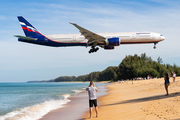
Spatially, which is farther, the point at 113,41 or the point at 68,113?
the point at 113,41

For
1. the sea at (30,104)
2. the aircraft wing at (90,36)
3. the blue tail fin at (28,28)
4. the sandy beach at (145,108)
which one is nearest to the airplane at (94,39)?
the aircraft wing at (90,36)

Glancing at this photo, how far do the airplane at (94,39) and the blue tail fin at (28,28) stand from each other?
1464 mm

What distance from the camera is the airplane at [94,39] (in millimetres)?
32031

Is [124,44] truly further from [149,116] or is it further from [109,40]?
[149,116]

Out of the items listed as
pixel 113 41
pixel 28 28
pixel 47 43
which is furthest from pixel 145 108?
pixel 28 28

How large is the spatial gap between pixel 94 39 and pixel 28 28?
1431 centimetres

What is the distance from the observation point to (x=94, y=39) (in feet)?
107

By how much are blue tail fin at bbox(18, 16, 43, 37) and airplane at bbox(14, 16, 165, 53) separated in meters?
1.46

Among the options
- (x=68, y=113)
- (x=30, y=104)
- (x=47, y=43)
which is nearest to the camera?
(x=68, y=113)

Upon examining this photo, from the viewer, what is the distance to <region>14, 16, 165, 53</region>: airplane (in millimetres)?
32031

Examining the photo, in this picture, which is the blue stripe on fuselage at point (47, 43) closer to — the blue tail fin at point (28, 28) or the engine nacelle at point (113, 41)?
the blue tail fin at point (28, 28)

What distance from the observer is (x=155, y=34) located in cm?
3416

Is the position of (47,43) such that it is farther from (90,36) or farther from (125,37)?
(125,37)

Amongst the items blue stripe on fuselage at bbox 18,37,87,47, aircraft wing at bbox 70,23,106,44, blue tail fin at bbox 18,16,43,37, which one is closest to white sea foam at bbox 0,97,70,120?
aircraft wing at bbox 70,23,106,44
